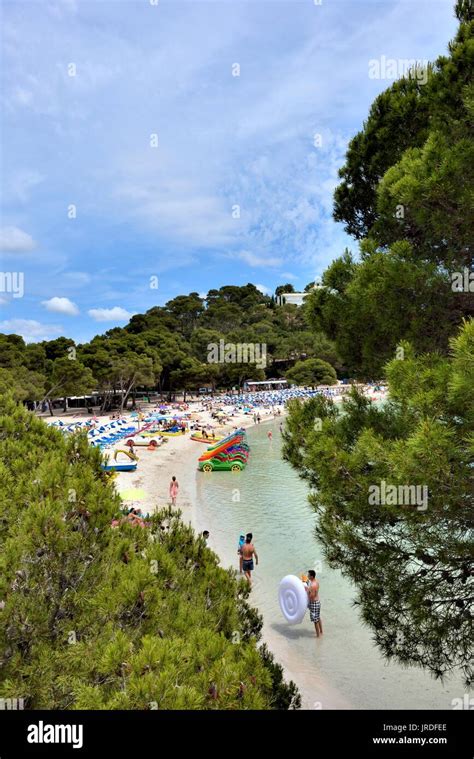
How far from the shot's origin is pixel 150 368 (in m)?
48.8

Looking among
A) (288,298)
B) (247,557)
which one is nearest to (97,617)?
(247,557)

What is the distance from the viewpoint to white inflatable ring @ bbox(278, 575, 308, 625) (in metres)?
8.16

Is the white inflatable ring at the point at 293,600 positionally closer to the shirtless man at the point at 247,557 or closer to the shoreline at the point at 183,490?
the shoreline at the point at 183,490

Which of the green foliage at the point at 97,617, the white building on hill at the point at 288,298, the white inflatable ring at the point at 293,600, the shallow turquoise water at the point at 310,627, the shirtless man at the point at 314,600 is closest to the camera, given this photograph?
the green foliage at the point at 97,617

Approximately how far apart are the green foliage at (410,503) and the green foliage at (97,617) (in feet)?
4.84

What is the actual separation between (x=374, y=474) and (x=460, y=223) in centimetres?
255

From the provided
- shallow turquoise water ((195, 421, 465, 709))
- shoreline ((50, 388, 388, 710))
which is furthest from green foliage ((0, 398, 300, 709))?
shallow turquoise water ((195, 421, 465, 709))

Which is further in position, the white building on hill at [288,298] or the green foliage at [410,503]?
the white building on hill at [288,298]

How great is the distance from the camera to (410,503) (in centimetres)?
340

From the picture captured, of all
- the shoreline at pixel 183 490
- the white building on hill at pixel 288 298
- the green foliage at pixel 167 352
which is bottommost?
the shoreline at pixel 183 490

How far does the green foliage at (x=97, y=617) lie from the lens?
2291 millimetres

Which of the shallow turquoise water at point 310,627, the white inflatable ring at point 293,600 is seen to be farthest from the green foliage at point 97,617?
the white inflatable ring at point 293,600

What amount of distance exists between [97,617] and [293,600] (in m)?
6.57

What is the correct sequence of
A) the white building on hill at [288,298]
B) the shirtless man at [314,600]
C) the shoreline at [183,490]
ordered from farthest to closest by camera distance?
the white building on hill at [288,298] → the shirtless man at [314,600] → the shoreline at [183,490]
